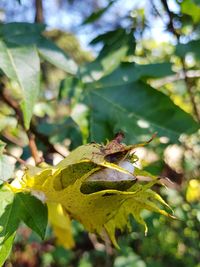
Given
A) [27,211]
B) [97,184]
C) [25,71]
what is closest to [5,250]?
[27,211]

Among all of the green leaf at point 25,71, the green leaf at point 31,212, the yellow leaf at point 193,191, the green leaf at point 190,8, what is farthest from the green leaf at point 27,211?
the yellow leaf at point 193,191

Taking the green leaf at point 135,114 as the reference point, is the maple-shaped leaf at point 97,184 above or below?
above

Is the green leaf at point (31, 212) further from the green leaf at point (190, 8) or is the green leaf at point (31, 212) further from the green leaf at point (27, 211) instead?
the green leaf at point (190, 8)

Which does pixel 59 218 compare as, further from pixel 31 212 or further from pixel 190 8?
pixel 190 8

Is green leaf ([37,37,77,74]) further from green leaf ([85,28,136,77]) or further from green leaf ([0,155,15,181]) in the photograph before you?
green leaf ([0,155,15,181])

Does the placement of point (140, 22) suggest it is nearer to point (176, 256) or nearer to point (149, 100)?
point (149, 100)

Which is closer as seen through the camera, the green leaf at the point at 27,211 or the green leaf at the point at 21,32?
the green leaf at the point at 27,211

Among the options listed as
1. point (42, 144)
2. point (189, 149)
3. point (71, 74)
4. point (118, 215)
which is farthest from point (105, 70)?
point (189, 149)

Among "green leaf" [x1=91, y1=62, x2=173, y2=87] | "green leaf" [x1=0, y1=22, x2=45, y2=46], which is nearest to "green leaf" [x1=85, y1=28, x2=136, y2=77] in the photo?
"green leaf" [x1=91, y1=62, x2=173, y2=87]
